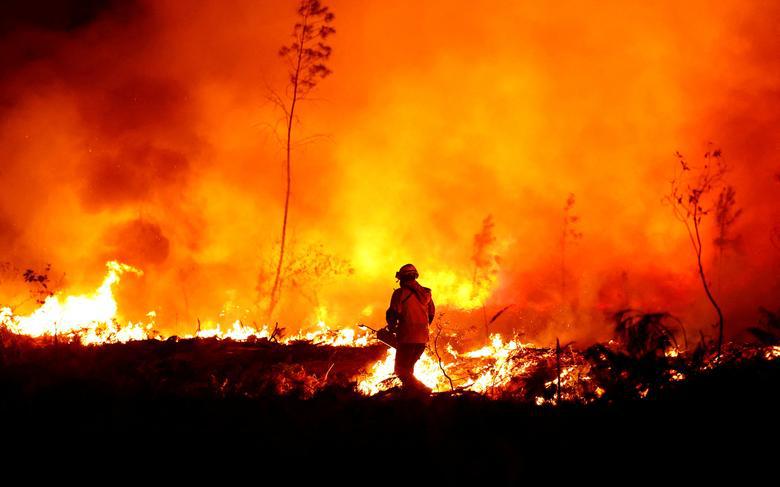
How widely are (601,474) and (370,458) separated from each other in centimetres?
172

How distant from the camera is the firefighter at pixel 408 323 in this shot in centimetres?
837

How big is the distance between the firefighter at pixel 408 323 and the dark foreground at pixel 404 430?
2030mm

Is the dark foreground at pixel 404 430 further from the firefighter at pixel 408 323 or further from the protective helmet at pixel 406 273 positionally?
the protective helmet at pixel 406 273

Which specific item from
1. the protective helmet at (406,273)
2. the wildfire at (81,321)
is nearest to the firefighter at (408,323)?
the protective helmet at (406,273)

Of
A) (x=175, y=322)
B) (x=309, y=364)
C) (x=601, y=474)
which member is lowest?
(x=601, y=474)

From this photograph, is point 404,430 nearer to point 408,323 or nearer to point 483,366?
point 408,323

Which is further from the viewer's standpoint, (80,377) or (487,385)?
(487,385)

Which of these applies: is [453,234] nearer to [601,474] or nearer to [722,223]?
[722,223]

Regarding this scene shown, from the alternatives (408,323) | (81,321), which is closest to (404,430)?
(408,323)

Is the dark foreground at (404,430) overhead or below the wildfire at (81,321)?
below

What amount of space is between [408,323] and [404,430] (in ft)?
11.5

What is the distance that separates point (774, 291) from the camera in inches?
1013

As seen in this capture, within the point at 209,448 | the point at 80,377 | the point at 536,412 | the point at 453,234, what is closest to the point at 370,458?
the point at 209,448

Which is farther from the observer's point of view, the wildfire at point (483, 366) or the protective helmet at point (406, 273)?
the protective helmet at point (406, 273)
